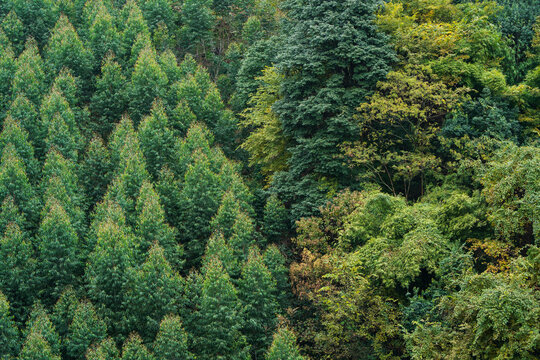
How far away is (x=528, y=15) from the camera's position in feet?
129

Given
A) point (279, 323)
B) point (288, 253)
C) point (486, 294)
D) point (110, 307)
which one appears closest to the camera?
point (486, 294)

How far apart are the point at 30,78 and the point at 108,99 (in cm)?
617

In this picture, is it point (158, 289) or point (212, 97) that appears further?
point (212, 97)

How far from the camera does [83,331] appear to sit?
31.6 meters

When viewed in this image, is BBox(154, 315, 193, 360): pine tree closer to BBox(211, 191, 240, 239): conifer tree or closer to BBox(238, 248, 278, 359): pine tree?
BBox(238, 248, 278, 359): pine tree

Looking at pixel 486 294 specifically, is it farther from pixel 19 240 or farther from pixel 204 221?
pixel 19 240

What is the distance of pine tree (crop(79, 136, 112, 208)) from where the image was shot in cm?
4213

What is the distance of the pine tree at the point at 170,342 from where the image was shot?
1196 inches

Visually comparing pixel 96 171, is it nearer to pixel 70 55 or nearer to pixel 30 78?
pixel 30 78

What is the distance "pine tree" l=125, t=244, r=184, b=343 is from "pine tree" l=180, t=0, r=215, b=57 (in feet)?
97.8

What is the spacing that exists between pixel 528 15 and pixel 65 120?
109 ft

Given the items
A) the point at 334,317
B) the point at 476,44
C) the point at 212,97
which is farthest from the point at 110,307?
the point at 476,44

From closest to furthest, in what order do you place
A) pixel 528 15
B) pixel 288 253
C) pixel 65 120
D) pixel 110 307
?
pixel 110 307 → pixel 288 253 → pixel 528 15 → pixel 65 120

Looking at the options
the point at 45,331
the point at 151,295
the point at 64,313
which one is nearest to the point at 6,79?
the point at 64,313
